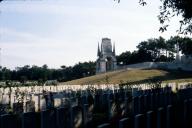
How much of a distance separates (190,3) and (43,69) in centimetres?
10042

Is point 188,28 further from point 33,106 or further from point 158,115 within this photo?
point 158,115

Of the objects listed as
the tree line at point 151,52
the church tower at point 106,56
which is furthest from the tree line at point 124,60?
the church tower at point 106,56

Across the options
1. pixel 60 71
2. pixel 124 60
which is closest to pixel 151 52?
pixel 124 60

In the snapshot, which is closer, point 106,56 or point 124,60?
point 106,56

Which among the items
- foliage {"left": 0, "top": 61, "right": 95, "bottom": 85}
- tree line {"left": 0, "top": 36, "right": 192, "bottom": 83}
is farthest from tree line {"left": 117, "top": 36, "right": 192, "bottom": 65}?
foliage {"left": 0, "top": 61, "right": 95, "bottom": 85}

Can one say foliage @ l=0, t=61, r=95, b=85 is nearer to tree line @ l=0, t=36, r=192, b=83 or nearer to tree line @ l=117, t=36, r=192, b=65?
tree line @ l=0, t=36, r=192, b=83

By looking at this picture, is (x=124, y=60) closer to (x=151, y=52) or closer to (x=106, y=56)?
(x=151, y=52)

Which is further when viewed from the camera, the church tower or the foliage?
the foliage

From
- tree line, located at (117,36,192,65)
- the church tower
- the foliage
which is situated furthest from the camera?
tree line, located at (117,36,192,65)

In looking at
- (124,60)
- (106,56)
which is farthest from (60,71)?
(106,56)

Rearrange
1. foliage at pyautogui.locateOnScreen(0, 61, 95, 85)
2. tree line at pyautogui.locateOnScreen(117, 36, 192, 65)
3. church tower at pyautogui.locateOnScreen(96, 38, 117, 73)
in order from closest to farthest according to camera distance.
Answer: church tower at pyautogui.locateOnScreen(96, 38, 117, 73)
foliage at pyautogui.locateOnScreen(0, 61, 95, 85)
tree line at pyautogui.locateOnScreen(117, 36, 192, 65)

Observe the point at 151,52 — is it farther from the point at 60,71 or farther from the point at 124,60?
the point at 60,71

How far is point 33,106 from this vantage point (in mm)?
13391

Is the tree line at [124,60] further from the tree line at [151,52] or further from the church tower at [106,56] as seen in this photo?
the church tower at [106,56]
